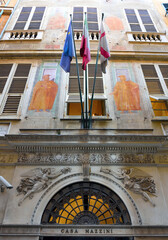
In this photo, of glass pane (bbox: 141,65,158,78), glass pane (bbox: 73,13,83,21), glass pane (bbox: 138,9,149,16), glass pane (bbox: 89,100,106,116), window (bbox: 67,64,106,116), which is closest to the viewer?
window (bbox: 67,64,106,116)

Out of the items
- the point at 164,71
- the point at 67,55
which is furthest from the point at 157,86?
the point at 67,55

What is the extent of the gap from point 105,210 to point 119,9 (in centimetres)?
1279

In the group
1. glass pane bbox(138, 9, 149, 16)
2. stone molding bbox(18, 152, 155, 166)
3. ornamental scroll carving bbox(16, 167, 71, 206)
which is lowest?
ornamental scroll carving bbox(16, 167, 71, 206)

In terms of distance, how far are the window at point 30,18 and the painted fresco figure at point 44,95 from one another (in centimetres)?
500

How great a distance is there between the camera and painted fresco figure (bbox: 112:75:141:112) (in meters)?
8.12

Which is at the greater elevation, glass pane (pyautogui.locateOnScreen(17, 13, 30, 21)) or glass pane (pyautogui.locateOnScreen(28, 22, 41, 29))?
glass pane (pyautogui.locateOnScreen(17, 13, 30, 21))

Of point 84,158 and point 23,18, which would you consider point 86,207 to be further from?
point 23,18

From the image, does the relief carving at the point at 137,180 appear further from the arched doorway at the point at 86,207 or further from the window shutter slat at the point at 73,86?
the window shutter slat at the point at 73,86

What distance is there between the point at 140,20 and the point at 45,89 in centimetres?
813

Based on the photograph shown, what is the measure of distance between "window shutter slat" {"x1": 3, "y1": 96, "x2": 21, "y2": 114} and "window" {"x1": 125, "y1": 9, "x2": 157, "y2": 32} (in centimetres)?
818

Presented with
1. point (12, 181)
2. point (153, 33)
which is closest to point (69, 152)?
point (12, 181)

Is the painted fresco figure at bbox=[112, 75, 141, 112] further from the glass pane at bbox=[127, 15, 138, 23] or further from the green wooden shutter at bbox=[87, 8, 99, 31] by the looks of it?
the glass pane at bbox=[127, 15, 138, 23]

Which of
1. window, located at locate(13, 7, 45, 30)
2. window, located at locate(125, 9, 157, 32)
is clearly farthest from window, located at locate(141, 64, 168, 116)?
window, located at locate(13, 7, 45, 30)

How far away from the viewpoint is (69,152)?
695 cm
